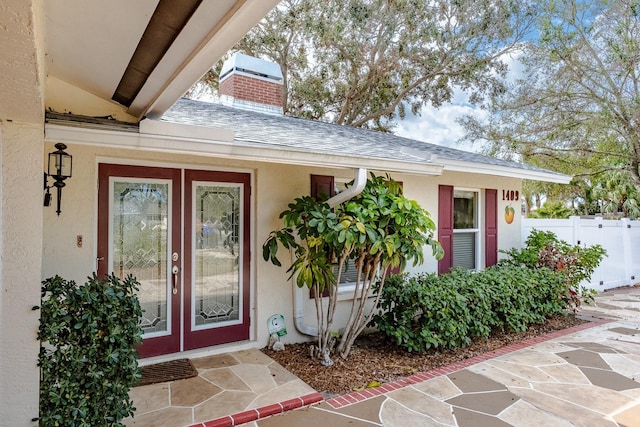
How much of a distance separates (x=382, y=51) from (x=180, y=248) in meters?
12.3

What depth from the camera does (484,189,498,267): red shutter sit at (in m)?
7.92

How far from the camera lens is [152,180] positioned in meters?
4.66

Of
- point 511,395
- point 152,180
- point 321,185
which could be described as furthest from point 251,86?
point 511,395

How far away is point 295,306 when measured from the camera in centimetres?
547

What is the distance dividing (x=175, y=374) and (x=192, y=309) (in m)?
0.82

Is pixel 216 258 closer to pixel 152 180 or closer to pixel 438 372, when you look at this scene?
pixel 152 180

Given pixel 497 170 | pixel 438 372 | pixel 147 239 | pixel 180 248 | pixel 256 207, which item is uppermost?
pixel 497 170

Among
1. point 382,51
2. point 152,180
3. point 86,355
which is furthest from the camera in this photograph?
point 382,51

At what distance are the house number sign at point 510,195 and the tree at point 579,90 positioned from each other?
5258 millimetres

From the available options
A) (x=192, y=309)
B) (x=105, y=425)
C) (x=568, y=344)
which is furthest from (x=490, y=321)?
Result: (x=105, y=425)

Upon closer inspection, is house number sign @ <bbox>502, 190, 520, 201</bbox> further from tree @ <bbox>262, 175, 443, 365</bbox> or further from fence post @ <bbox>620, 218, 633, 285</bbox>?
fence post @ <bbox>620, 218, 633, 285</bbox>

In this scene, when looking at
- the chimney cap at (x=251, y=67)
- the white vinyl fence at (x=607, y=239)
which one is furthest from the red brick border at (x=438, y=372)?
the chimney cap at (x=251, y=67)

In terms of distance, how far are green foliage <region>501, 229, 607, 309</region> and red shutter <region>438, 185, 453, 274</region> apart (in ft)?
4.61

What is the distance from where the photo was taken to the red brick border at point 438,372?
3.96 meters
